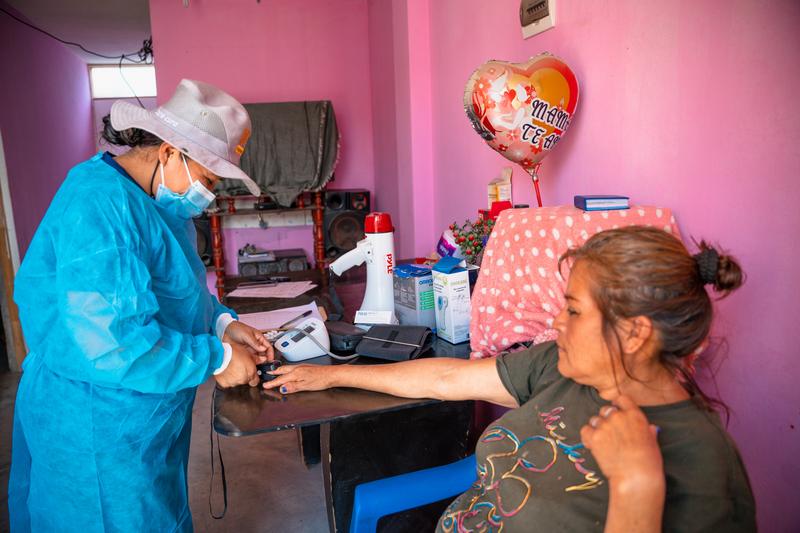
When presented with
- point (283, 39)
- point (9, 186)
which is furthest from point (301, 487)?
point (283, 39)

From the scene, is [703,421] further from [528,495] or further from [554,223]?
[554,223]

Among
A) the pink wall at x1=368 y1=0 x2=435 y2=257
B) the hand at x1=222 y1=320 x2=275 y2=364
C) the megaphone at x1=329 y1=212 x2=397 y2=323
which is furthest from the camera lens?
the pink wall at x1=368 y1=0 x2=435 y2=257

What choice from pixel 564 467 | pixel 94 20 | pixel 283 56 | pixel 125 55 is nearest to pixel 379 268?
pixel 564 467

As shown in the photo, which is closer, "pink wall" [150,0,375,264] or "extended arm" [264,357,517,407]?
"extended arm" [264,357,517,407]

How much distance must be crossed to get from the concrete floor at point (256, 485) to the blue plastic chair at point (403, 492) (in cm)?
104

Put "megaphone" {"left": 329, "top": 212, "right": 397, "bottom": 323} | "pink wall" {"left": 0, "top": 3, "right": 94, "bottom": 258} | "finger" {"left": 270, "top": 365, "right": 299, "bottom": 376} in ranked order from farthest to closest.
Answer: "pink wall" {"left": 0, "top": 3, "right": 94, "bottom": 258} < "megaphone" {"left": 329, "top": 212, "right": 397, "bottom": 323} < "finger" {"left": 270, "top": 365, "right": 299, "bottom": 376}

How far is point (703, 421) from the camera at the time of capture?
2.64 ft

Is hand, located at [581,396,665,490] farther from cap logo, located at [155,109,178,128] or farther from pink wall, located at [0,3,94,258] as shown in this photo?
pink wall, located at [0,3,94,258]

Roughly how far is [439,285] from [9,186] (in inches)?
151

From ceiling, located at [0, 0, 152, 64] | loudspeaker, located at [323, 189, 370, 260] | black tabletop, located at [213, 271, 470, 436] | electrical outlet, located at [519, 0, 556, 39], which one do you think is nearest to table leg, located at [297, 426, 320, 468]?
black tabletop, located at [213, 271, 470, 436]

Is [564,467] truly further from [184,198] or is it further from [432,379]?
[184,198]

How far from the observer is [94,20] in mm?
5305

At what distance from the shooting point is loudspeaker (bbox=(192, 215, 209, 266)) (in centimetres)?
449

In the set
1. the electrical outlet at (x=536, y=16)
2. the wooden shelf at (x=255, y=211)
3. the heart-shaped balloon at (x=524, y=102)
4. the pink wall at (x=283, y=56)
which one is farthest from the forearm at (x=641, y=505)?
the pink wall at (x=283, y=56)
